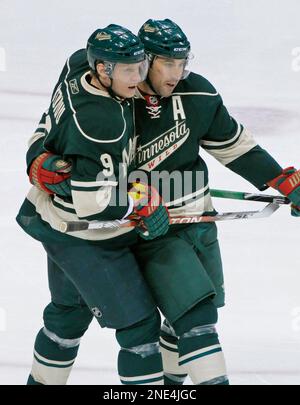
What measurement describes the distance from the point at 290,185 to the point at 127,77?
75 centimetres

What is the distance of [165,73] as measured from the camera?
3.68m

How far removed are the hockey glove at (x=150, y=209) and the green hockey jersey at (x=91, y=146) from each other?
0.04 metres

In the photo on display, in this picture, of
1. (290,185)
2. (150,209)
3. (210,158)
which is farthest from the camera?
(210,158)

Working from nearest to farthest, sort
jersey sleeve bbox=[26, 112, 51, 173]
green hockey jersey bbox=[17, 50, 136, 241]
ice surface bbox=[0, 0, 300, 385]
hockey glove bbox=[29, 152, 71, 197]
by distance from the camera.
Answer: green hockey jersey bbox=[17, 50, 136, 241] < hockey glove bbox=[29, 152, 71, 197] < jersey sleeve bbox=[26, 112, 51, 173] < ice surface bbox=[0, 0, 300, 385]

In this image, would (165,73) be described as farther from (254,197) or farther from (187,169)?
(254,197)

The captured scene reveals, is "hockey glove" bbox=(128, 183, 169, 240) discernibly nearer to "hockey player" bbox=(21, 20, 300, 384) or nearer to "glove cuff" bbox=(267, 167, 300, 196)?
"hockey player" bbox=(21, 20, 300, 384)

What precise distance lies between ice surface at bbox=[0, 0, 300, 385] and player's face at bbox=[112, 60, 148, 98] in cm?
115

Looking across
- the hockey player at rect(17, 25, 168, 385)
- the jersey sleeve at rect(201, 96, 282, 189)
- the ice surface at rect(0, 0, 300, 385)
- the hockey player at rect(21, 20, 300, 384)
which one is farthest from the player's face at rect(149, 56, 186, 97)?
the ice surface at rect(0, 0, 300, 385)

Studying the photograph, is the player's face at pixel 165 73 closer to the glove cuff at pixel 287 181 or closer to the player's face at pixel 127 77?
the player's face at pixel 127 77

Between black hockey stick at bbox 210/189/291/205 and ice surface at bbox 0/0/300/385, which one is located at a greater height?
black hockey stick at bbox 210/189/291/205

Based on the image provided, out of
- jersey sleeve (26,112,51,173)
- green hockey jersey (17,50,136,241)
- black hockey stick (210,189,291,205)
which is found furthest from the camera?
black hockey stick (210,189,291,205)

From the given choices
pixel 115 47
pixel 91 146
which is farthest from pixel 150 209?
pixel 115 47

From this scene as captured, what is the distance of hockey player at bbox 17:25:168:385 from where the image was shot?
3.52m

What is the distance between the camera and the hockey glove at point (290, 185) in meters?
3.94
